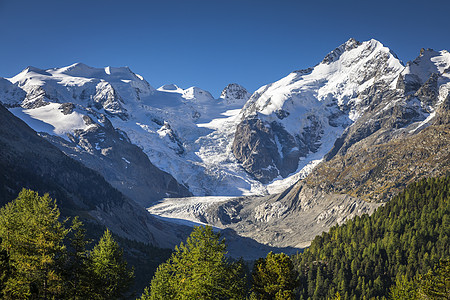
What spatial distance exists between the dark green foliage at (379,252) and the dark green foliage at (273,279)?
7560cm

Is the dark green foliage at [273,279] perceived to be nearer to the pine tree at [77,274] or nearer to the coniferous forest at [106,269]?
the coniferous forest at [106,269]

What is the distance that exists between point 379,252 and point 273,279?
305ft

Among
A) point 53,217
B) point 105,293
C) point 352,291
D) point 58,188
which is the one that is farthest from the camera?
point 58,188

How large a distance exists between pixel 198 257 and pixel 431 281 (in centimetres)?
2114

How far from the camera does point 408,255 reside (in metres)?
121

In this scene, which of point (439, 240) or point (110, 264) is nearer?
point (110, 264)

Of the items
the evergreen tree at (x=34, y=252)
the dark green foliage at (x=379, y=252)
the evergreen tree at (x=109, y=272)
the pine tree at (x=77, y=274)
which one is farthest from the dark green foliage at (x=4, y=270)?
the dark green foliage at (x=379, y=252)

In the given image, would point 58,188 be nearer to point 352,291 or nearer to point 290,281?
point 352,291

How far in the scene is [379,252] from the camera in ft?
408

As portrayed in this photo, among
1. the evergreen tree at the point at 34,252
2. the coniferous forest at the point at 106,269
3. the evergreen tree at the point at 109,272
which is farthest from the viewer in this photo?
the evergreen tree at the point at 109,272

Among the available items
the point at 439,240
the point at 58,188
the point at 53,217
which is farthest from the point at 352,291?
the point at 58,188

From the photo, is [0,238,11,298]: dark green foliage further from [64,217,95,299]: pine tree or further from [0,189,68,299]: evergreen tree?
[64,217,95,299]: pine tree

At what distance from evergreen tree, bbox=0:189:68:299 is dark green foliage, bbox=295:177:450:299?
90464 mm

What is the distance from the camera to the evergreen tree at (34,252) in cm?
3204
